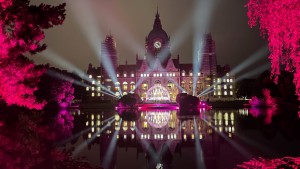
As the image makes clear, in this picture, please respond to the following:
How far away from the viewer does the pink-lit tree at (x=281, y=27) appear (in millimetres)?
11648

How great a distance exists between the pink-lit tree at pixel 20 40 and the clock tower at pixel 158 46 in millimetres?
134306

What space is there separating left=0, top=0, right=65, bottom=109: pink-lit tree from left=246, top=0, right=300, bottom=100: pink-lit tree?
389 inches

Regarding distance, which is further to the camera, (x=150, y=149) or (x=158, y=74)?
(x=158, y=74)

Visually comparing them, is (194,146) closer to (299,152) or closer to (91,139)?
(299,152)

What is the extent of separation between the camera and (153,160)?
1858cm

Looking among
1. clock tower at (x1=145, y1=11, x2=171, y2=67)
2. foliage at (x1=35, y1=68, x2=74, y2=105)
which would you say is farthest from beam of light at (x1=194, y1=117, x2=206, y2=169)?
clock tower at (x1=145, y1=11, x2=171, y2=67)

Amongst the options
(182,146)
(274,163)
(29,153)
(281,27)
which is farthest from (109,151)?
(281,27)

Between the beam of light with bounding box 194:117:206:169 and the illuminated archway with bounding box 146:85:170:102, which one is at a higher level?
the illuminated archway with bounding box 146:85:170:102

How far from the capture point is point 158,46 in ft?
511

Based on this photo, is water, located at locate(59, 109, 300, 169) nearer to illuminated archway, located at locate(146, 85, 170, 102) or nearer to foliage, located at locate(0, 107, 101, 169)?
foliage, located at locate(0, 107, 101, 169)

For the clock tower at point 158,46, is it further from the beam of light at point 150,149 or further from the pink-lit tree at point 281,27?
the pink-lit tree at point 281,27

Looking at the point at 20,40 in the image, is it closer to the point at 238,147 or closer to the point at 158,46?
the point at 238,147

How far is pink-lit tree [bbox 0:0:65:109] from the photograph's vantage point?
17.5 m

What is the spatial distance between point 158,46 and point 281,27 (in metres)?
144
